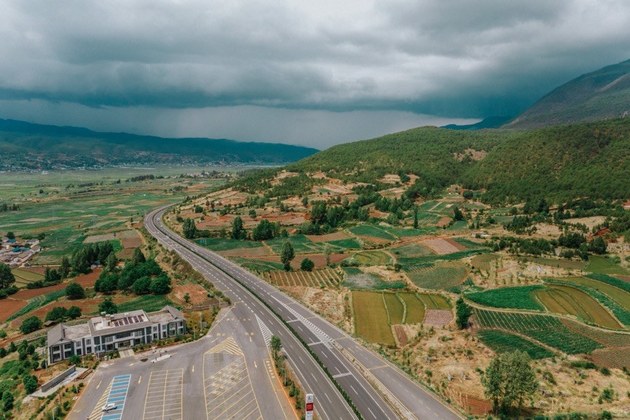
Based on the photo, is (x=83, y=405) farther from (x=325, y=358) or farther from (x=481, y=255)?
(x=481, y=255)

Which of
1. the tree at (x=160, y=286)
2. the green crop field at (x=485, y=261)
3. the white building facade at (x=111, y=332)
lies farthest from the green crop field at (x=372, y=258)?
the white building facade at (x=111, y=332)

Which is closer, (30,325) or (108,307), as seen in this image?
(30,325)

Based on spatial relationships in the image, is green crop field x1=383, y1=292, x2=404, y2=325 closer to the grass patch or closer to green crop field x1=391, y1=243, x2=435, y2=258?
green crop field x1=391, y1=243, x2=435, y2=258

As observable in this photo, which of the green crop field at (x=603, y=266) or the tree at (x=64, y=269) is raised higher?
the green crop field at (x=603, y=266)

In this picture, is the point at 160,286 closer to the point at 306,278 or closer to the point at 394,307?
the point at 306,278

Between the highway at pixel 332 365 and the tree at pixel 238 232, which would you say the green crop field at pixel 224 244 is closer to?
the tree at pixel 238 232

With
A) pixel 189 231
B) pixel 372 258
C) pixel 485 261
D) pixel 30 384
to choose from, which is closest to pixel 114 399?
pixel 30 384

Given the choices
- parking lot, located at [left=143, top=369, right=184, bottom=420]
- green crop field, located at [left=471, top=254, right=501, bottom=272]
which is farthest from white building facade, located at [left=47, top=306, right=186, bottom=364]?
green crop field, located at [left=471, top=254, right=501, bottom=272]
